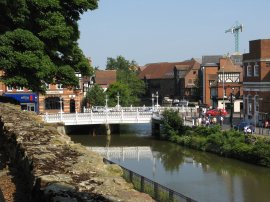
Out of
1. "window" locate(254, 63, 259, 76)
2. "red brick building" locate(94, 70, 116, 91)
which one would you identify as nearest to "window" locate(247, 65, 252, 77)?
"window" locate(254, 63, 259, 76)

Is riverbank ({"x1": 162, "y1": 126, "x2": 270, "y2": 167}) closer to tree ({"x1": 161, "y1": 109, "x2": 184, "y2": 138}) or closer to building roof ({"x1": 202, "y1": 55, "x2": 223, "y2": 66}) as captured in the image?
tree ({"x1": 161, "y1": 109, "x2": 184, "y2": 138})

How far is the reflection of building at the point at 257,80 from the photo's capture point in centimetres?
4481

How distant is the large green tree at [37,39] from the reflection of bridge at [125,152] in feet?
58.2

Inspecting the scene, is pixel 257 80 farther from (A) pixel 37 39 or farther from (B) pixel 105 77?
(B) pixel 105 77

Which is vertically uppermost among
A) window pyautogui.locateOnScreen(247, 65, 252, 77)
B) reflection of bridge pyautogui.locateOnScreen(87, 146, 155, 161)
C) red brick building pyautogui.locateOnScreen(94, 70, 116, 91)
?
red brick building pyautogui.locateOnScreen(94, 70, 116, 91)

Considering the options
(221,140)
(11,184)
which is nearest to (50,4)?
(11,184)

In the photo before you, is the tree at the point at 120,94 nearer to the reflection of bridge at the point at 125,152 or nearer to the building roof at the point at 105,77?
the building roof at the point at 105,77

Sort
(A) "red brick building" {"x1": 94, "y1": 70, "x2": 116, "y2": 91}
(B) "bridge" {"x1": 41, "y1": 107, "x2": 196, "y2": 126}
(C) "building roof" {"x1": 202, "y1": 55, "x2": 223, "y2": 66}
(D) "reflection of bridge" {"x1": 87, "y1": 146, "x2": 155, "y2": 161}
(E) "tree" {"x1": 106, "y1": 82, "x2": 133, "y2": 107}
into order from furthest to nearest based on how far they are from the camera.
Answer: (A) "red brick building" {"x1": 94, "y1": 70, "x2": 116, "y2": 91}
(C) "building roof" {"x1": 202, "y1": 55, "x2": 223, "y2": 66}
(E) "tree" {"x1": 106, "y1": 82, "x2": 133, "y2": 107}
(B) "bridge" {"x1": 41, "y1": 107, "x2": 196, "y2": 126}
(D) "reflection of bridge" {"x1": 87, "y1": 146, "x2": 155, "y2": 161}

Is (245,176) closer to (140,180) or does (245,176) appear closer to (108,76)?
(140,180)

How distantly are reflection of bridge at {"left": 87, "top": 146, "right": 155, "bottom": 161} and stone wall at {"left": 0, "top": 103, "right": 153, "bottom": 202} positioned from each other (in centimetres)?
3017

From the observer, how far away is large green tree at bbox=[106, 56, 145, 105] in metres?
103

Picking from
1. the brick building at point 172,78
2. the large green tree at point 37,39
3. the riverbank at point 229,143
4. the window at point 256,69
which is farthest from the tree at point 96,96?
the large green tree at point 37,39

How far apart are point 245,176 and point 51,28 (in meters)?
17.2

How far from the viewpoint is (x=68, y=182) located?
5.66 metres
